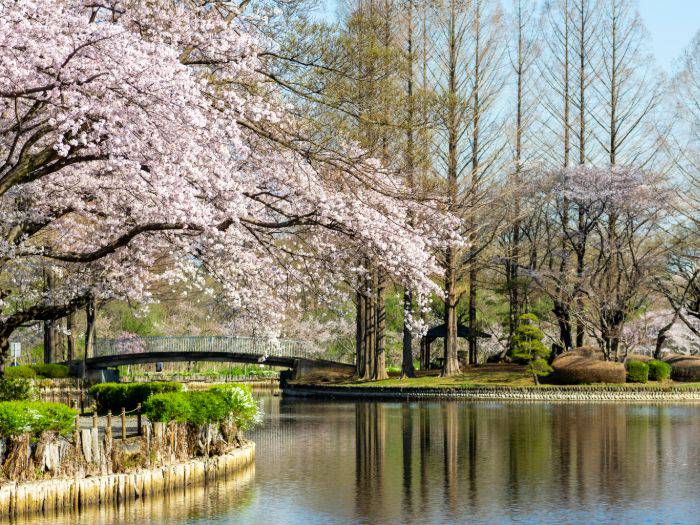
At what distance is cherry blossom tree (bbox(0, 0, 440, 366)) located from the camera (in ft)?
39.4

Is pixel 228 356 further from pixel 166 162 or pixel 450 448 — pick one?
pixel 166 162

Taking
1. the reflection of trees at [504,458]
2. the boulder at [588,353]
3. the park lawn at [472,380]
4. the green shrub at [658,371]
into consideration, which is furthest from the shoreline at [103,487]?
the green shrub at [658,371]

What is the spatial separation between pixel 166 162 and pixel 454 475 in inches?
306

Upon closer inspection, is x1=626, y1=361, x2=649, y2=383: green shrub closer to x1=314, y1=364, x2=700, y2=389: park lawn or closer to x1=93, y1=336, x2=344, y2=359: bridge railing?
x1=314, y1=364, x2=700, y2=389: park lawn

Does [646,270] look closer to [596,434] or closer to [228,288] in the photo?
[596,434]

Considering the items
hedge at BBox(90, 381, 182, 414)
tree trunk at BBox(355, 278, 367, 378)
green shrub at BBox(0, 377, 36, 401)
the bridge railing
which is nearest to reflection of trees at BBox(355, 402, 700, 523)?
hedge at BBox(90, 381, 182, 414)

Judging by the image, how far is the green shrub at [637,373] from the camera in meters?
37.0

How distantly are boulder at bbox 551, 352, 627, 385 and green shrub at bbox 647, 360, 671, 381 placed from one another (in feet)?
5.37

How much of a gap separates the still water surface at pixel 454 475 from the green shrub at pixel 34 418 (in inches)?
48.7

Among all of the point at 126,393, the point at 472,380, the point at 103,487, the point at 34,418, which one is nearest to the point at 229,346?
the point at 472,380

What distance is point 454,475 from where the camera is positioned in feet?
55.1

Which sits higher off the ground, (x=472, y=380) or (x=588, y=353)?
(x=588, y=353)

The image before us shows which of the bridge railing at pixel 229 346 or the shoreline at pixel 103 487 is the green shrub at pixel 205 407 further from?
the bridge railing at pixel 229 346

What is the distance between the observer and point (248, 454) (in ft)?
59.0
